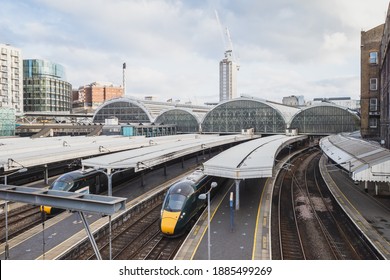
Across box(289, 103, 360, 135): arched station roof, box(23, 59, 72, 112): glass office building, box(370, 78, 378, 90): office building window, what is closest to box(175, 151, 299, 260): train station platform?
box(370, 78, 378, 90): office building window

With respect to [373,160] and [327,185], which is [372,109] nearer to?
[327,185]

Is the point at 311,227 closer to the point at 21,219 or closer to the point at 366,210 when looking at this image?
the point at 366,210

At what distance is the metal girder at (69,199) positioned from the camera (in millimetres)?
13640

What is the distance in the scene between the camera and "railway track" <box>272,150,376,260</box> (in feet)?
67.7

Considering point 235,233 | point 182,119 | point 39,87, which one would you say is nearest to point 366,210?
point 235,233

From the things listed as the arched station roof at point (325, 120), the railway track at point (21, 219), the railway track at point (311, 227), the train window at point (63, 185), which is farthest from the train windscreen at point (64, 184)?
the arched station roof at point (325, 120)

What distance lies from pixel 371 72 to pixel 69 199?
55.0 metres

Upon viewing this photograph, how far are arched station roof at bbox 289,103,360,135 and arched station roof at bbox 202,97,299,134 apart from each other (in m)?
3.55

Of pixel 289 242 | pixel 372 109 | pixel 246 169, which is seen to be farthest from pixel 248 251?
pixel 372 109

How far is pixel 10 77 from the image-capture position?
117 m

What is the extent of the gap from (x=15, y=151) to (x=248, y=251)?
3282cm

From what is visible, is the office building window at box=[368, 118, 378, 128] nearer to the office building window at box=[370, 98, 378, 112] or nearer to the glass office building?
the office building window at box=[370, 98, 378, 112]

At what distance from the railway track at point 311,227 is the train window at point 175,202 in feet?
23.0

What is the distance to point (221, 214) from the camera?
2692 cm
